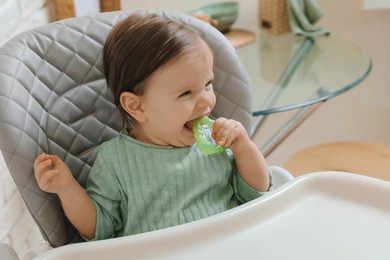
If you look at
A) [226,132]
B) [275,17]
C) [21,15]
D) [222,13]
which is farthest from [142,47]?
[275,17]

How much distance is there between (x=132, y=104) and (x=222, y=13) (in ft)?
3.46

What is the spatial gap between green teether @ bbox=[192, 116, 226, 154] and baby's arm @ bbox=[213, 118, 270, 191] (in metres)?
0.02

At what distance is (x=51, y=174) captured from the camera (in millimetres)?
961

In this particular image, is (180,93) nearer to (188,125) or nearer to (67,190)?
(188,125)

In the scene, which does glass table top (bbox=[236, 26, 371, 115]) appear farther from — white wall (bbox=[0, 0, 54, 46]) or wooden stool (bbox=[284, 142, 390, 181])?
white wall (bbox=[0, 0, 54, 46])

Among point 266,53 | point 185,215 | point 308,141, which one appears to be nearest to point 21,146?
point 185,215

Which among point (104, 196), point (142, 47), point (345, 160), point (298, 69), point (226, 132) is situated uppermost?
point (142, 47)

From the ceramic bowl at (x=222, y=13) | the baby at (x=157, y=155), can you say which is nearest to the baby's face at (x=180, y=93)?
the baby at (x=157, y=155)

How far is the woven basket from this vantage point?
211 centimetres

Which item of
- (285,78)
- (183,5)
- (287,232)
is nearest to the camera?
(287,232)

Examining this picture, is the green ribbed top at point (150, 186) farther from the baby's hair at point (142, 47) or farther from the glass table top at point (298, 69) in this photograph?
the glass table top at point (298, 69)

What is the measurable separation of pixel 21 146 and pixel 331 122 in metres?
1.78

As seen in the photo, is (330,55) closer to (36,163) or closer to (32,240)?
(32,240)

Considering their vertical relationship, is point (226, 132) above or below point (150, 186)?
above
